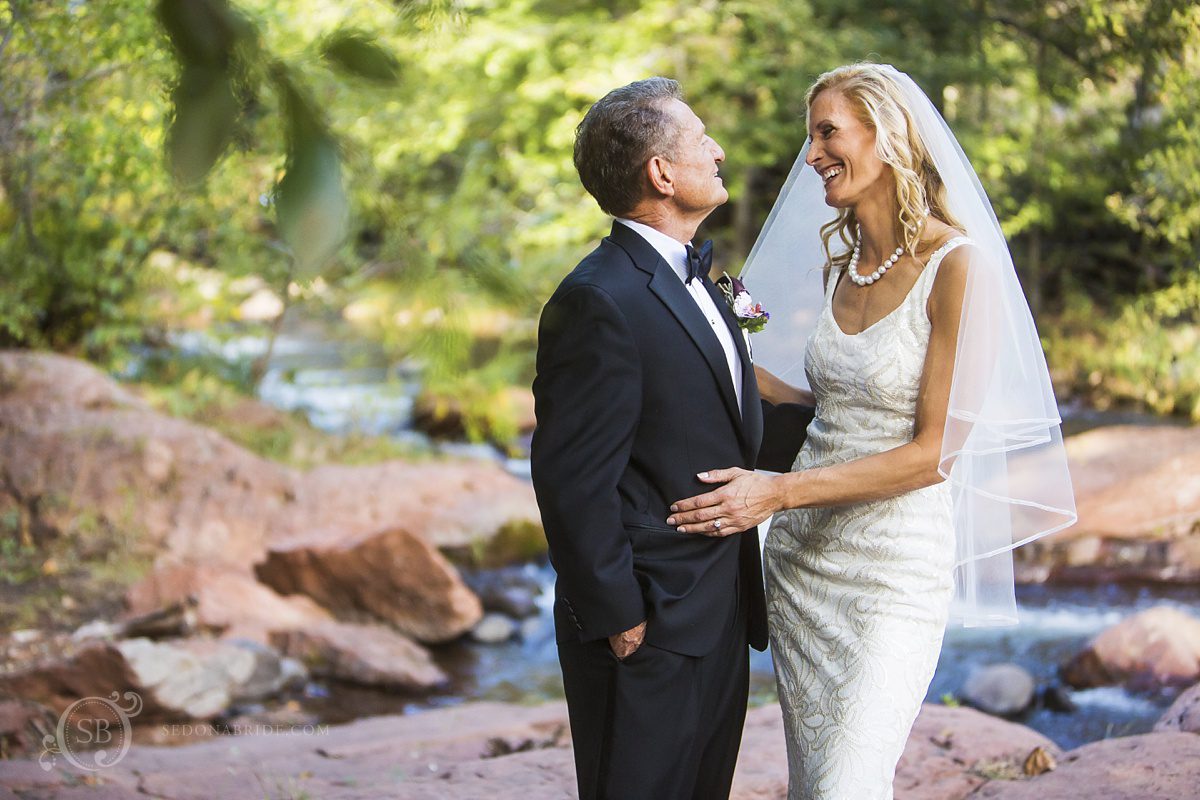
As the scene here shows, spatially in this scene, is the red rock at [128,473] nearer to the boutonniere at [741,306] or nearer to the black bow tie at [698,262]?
the boutonniere at [741,306]

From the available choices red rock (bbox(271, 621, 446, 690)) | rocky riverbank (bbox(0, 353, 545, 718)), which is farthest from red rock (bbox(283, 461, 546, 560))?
red rock (bbox(271, 621, 446, 690))

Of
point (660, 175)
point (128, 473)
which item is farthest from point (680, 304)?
point (128, 473)

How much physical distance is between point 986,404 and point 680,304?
72cm

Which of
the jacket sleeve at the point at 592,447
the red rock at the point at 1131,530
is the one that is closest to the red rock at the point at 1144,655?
the red rock at the point at 1131,530

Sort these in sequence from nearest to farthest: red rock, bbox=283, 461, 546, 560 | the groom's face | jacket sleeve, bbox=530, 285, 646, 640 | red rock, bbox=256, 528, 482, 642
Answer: jacket sleeve, bbox=530, 285, 646, 640, the groom's face, red rock, bbox=256, 528, 482, 642, red rock, bbox=283, 461, 546, 560

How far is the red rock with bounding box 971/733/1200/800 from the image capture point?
3152mm

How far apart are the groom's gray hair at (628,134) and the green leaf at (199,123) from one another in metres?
1.53

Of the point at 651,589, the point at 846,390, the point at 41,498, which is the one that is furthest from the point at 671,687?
the point at 41,498

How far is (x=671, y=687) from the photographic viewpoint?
2.29m

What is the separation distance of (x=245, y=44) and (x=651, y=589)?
161 centimetres

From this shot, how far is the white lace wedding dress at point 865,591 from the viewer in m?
2.43

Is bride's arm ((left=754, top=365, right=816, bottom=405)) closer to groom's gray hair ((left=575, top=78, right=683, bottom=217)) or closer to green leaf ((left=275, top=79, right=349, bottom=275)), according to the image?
groom's gray hair ((left=575, top=78, right=683, bottom=217))

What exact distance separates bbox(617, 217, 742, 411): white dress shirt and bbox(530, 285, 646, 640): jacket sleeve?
0.24 meters

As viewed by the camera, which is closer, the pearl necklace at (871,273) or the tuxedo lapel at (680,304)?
the tuxedo lapel at (680,304)
